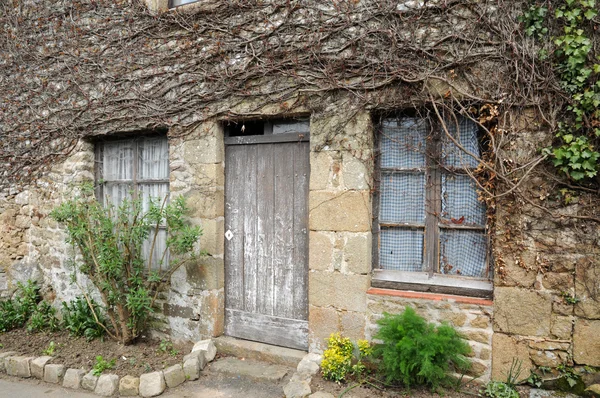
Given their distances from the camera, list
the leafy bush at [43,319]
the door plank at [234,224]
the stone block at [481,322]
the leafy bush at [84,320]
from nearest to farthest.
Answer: the stone block at [481,322]
the door plank at [234,224]
the leafy bush at [84,320]
the leafy bush at [43,319]

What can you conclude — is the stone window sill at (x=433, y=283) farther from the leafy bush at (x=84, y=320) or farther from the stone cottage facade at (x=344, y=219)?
the leafy bush at (x=84, y=320)

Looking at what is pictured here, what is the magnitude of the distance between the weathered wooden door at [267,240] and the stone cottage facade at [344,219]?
0.01m

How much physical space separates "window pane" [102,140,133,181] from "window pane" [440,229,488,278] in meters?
3.50

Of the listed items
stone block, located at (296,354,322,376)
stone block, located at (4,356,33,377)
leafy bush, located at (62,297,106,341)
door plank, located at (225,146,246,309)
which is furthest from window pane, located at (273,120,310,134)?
stone block, located at (4,356,33,377)

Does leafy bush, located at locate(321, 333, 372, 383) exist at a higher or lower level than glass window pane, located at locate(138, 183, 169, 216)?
lower

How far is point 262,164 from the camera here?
4.19 m

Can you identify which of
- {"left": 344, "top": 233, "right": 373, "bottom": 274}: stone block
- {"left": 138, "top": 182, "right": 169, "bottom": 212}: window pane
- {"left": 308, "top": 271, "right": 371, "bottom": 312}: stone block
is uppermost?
{"left": 138, "top": 182, "right": 169, "bottom": 212}: window pane

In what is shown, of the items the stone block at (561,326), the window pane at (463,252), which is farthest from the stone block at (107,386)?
the stone block at (561,326)

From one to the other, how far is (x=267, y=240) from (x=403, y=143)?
61.9 inches

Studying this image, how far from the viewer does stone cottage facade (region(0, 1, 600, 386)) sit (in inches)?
124

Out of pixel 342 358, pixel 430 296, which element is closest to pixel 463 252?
pixel 430 296

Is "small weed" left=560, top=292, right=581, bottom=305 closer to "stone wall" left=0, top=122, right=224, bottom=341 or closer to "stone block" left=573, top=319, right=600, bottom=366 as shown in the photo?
"stone block" left=573, top=319, right=600, bottom=366

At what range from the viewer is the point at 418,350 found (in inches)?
119

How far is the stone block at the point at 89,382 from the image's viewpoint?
3.72m
